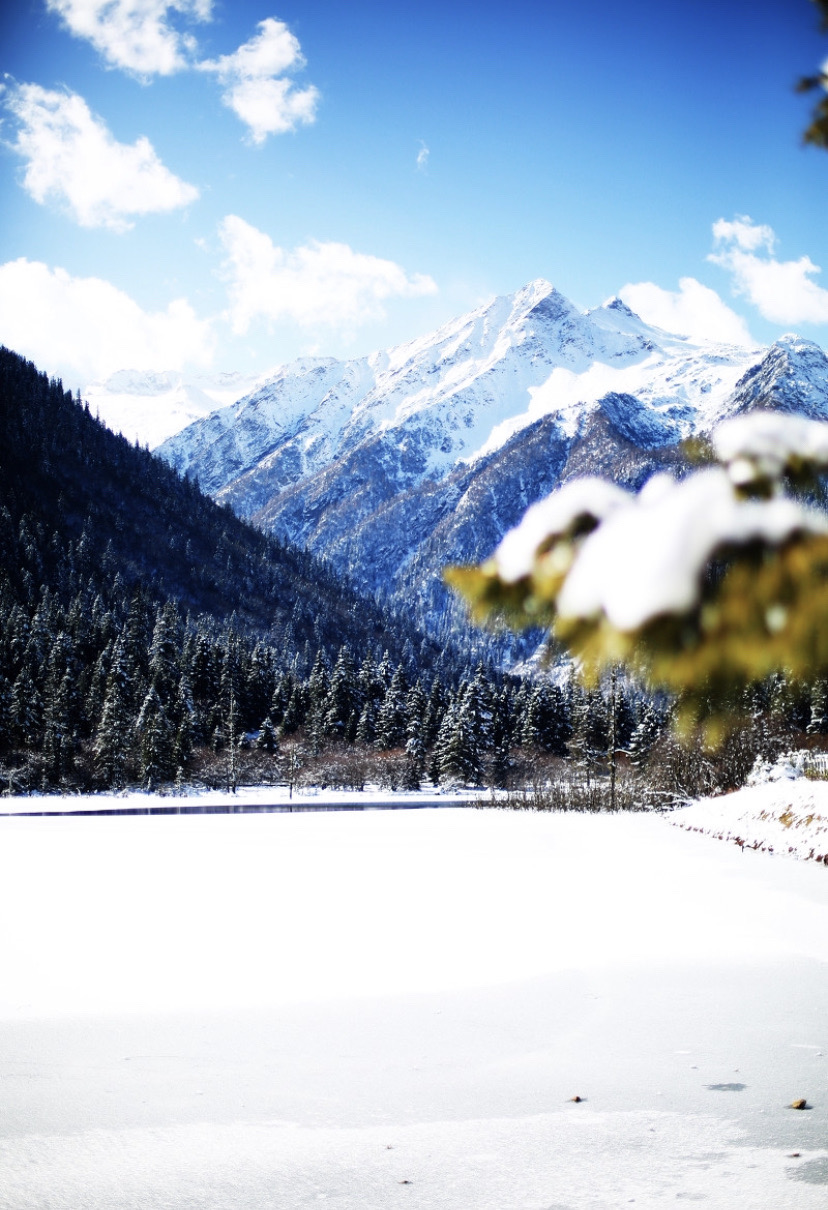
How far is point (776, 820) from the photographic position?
1861 cm

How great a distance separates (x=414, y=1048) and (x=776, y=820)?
1570 centimetres

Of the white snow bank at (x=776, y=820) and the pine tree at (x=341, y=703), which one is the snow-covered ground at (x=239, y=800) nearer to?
the pine tree at (x=341, y=703)

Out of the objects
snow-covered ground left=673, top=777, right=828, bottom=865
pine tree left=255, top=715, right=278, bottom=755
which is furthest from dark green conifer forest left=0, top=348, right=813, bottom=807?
snow-covered ground left=673, top=777, right=828, bottom=865

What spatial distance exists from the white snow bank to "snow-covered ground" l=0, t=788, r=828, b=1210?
4.59 meters

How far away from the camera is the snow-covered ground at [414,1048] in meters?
3.89

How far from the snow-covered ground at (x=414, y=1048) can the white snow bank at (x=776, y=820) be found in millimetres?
4588

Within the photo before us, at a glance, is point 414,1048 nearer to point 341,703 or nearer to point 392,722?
point 392,722

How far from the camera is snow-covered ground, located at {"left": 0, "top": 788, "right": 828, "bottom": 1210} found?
12.8ft

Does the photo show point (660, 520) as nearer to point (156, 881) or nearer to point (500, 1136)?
point (500, 1136)

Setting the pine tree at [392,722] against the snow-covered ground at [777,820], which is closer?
the snow-covered ground at [777,820]

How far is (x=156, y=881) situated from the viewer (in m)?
13.6

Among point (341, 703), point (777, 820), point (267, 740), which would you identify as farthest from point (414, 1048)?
point (341, 703)

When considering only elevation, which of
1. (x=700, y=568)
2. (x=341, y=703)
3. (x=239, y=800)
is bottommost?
(x=239, y=800)

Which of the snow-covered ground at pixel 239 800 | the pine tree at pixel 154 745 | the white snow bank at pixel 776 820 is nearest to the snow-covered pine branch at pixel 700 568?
the white snow bank at pixel 776 820
